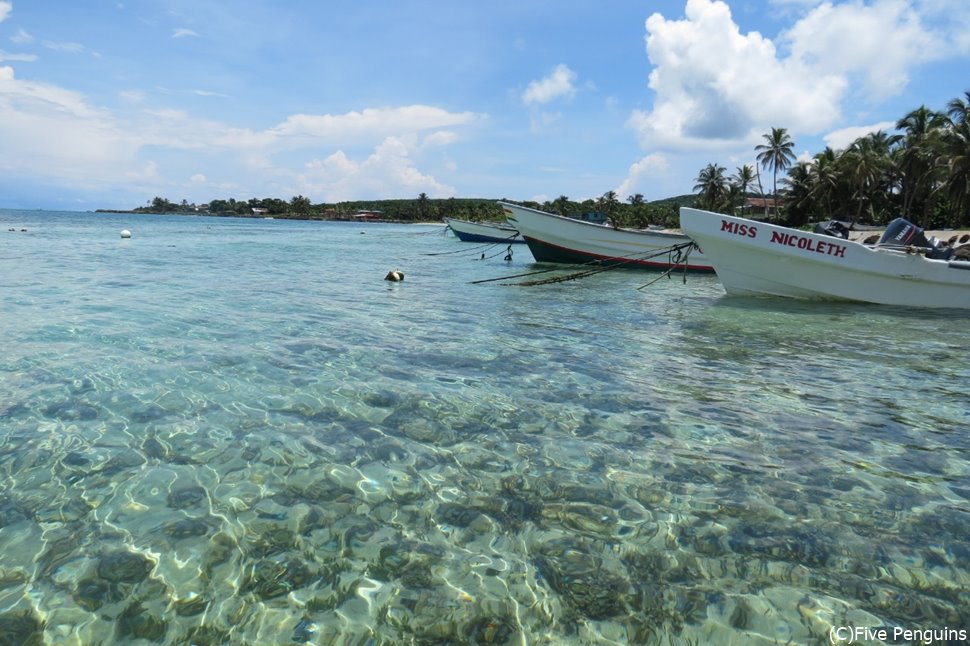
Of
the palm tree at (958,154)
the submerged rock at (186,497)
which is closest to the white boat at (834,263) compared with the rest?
the submerged rock at (186,497)

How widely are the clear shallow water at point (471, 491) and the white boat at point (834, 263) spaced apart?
5104 millimetres

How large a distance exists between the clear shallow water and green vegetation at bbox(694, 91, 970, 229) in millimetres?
49507

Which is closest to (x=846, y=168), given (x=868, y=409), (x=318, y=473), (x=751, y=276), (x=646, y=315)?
(x=751, y=276)

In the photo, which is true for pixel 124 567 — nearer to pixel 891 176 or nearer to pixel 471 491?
pixel 471 491

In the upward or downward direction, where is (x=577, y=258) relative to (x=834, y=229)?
downward

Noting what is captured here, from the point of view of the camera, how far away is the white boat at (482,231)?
44406 millimetres

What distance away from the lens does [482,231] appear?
46844 millimetres

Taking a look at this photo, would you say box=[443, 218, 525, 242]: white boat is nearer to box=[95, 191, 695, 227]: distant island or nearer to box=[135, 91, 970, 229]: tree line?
box=[135, 91, 970, 229]: tree line

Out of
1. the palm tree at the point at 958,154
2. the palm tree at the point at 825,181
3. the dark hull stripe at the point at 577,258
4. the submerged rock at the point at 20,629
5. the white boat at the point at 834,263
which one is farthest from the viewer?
the palm tree at the point at 825,181

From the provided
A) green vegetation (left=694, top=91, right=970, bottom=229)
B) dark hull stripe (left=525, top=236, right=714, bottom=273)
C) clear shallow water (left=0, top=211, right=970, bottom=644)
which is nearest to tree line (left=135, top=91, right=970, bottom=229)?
green vegetation (left=694, top=91, right=970, bottom=229)

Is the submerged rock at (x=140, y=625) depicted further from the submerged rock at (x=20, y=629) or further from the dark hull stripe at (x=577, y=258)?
the dark hull stripe at (x=577, y=258)

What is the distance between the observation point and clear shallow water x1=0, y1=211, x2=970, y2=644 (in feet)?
9.21

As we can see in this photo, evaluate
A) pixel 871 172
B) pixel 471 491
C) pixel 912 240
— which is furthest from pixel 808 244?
pixel 871 172

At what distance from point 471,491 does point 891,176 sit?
70567 mm
